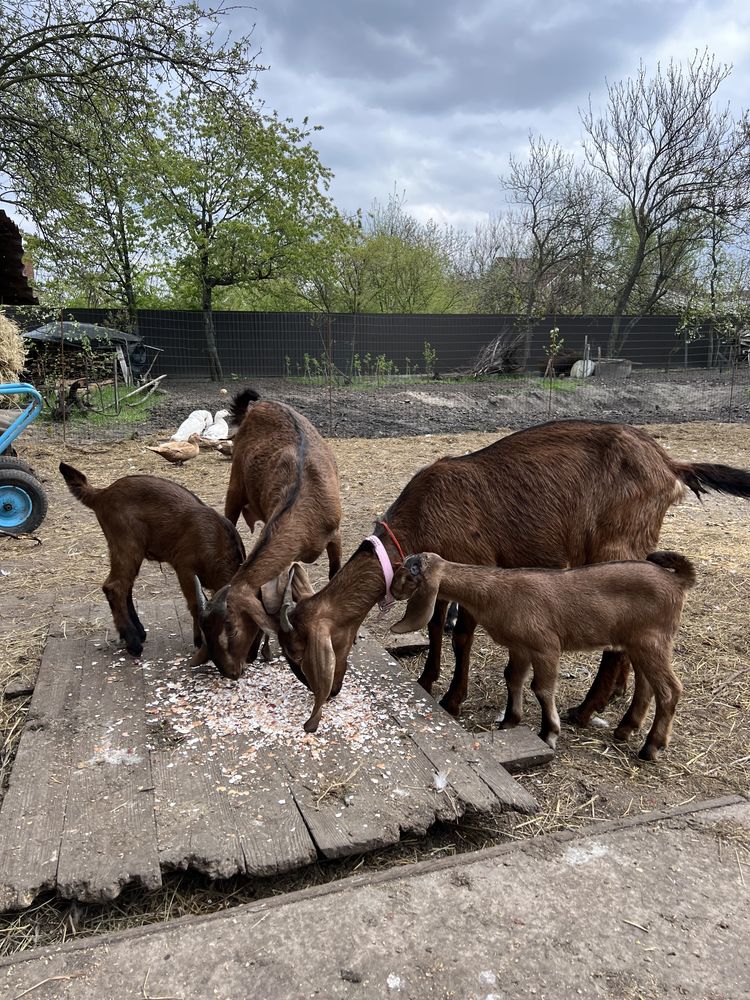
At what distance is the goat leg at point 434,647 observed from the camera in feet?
12.7

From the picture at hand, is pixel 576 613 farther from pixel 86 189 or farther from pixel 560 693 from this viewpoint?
pixel 86 189

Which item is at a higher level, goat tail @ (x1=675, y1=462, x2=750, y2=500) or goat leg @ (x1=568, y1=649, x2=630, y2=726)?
goat tail @ (x1=675, y1=462, x2=750, y2=500)

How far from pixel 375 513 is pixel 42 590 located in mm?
3498

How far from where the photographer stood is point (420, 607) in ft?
10.4

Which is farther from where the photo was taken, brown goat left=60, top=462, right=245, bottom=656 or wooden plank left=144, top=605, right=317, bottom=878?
brown goat left=60, top=462, right=245, bottom=656

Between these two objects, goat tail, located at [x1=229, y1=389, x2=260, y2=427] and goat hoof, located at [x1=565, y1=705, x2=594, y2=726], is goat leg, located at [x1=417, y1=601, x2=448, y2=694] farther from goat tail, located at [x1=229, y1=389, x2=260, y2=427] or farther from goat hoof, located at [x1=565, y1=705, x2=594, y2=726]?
goat tail, located at [x1=229, y1=389, x2=260, y2=427]

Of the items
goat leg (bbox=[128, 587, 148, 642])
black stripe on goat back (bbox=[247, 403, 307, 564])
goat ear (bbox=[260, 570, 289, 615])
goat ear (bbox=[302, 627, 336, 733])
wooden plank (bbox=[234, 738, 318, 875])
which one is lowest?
wooden plank (bbox=[234, 738, 318, 875])

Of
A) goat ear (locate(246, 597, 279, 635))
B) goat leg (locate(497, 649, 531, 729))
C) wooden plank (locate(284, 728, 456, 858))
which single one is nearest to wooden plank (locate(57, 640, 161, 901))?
wooden plank (locate(284, 728, 456, 858))

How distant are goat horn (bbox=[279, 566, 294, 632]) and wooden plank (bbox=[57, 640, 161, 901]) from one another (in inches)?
31.5

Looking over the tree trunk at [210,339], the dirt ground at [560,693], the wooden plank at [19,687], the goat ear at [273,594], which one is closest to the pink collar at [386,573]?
the goat ear at [273,594]

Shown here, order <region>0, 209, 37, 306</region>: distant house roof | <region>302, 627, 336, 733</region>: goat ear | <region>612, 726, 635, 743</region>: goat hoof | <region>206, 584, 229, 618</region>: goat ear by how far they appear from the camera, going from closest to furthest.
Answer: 1. <region>302, 627, 336, 733</region>: goat ear
2. <region>206, 584, 229, 618</region>: goat ear
3. <region>612, 726, 635, 743</region>: goat hoof
4. <region>0, 209, 37, 306</region>: distant house roof

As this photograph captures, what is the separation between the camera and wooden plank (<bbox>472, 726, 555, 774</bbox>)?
10.3 feet

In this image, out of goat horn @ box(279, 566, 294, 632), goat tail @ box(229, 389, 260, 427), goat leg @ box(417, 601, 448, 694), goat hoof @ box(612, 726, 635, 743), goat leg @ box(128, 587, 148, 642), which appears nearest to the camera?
goat horn @ box(279, 566, 294, 632)

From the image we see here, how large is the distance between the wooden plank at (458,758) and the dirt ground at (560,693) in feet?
0.32
